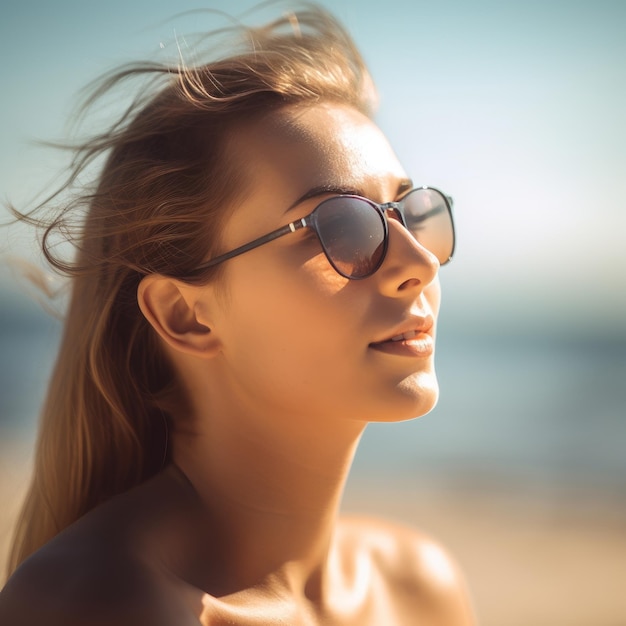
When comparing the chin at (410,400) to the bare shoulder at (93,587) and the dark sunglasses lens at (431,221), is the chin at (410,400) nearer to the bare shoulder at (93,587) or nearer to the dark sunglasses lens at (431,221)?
the dark sunglasses lens at (431,221)

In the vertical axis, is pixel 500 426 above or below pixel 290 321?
below

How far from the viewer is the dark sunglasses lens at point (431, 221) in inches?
83.6

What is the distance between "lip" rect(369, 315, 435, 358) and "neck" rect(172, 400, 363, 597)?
263 mm

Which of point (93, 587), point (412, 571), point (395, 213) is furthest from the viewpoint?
point (412, 571)

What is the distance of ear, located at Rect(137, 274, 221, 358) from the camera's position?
2090 mm

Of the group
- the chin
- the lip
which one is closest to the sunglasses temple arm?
the lip

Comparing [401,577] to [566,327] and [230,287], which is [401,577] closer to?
[230,287]

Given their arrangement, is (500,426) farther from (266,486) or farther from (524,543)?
(266,486)

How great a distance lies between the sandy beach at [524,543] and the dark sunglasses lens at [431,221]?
2.90 metres

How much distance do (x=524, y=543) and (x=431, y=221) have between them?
402 cm

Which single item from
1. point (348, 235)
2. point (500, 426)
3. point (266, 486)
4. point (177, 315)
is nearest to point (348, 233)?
point (348, 235)

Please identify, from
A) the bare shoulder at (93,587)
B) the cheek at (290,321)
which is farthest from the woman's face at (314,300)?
the bare shoulder at (93,587)

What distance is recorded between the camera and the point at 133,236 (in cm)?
214

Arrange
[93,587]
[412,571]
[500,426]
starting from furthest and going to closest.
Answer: [500,426] < [412,571] < [93,587]
